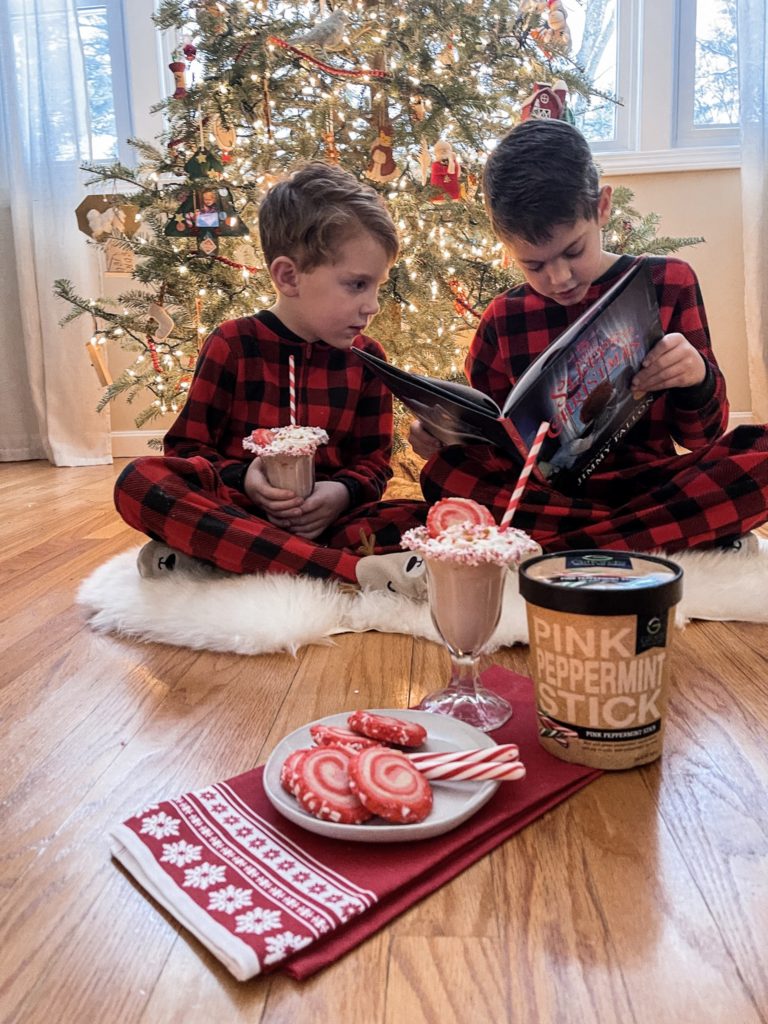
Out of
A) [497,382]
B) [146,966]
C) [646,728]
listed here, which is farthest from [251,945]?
[497,382]

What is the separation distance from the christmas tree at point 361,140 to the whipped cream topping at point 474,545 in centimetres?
136

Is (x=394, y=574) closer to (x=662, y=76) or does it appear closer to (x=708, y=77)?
(x=662, y=76)

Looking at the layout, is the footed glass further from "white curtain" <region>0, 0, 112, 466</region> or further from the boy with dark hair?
"white curtain" <region>0, 0, 112, 466</region>

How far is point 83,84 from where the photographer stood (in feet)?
9.43

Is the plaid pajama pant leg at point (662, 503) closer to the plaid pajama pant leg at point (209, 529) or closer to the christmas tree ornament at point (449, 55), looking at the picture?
the plaid pajama pant leg at point (209, 529)

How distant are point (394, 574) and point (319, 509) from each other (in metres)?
0.20

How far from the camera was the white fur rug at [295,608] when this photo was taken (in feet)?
3.70

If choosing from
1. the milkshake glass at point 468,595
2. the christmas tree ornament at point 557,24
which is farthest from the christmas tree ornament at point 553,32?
the milkshake glass at point 468,595

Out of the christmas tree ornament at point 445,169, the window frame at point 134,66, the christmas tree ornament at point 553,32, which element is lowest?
the christmas tree ornament at point 445,169

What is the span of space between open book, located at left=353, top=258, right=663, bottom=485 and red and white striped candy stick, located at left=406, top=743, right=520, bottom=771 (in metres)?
0.39

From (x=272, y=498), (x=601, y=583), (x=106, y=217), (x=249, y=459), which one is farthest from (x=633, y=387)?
(x=106, y=217)

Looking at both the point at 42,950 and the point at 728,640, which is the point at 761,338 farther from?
the point at 42,950

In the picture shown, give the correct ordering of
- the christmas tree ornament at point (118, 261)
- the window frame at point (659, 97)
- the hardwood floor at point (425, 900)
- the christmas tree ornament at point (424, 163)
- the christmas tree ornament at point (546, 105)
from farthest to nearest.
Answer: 1. the window frame at point (659, 97)
2. the christmas tree ornament at point (118, 261)
3. the christmas tree ornament at point (424, 163)
4. the christmas tree ornament at point (546, 105)
5. the hardwood floor at point (425, 900)

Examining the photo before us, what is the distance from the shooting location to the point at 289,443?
4.14 ft
